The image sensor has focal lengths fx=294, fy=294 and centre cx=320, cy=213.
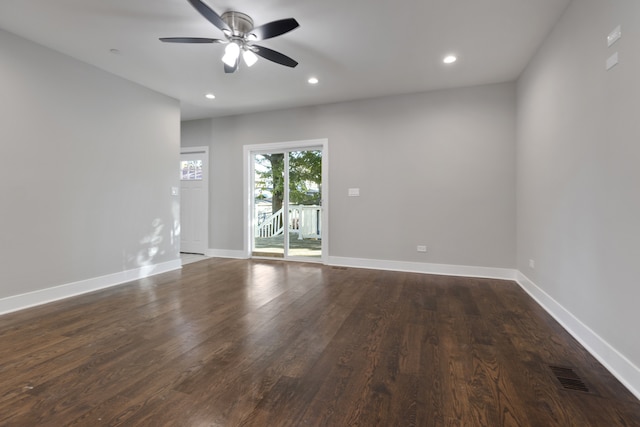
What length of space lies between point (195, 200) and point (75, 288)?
9.24ft

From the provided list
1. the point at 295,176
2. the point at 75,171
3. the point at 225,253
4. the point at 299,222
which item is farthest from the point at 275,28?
the point at 225,253

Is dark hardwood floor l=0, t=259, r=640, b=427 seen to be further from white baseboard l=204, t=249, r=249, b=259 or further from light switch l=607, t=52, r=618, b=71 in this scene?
white baseboard l=204, t=249, r=249, b=259

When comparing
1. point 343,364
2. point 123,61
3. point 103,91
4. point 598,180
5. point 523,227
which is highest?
point 123,61

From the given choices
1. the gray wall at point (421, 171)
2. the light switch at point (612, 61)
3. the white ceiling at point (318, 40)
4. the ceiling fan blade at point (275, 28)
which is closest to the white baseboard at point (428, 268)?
the gray wall at point (421, 171)

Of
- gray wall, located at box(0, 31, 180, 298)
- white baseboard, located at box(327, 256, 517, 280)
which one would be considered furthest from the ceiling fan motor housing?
white baseboard, located at box(327, 256, 517, 280)

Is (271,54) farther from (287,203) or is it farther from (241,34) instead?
(287,203)

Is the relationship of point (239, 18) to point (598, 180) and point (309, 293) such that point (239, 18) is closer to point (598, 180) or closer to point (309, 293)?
point (309, 293)

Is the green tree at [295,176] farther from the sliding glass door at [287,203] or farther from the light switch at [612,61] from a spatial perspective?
the light switch at [612,61]

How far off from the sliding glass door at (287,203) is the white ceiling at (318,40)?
4.30ft

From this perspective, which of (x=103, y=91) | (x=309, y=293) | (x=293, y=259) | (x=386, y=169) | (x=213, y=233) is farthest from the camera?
(x=213, y=233)

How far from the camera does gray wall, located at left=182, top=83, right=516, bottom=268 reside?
4.11m

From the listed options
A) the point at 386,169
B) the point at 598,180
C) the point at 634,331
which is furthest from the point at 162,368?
the point at 386,169

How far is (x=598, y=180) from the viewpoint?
203cm

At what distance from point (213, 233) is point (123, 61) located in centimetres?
319
